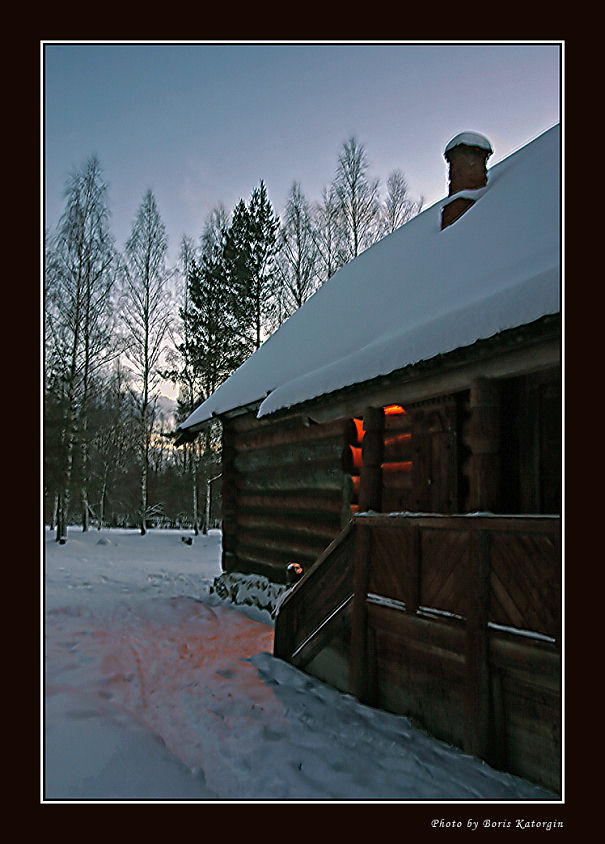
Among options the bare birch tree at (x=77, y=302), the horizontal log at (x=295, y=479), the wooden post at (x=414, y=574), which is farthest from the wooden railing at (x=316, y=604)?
the bare birch tree at (x=77, y=302)

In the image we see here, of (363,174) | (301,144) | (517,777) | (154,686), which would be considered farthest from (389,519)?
(363,174)

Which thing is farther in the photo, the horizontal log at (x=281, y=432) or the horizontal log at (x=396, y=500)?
the horizontal log at (x=281, y=432)

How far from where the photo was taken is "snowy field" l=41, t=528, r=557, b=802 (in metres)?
3.25

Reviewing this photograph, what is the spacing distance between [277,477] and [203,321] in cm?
1517

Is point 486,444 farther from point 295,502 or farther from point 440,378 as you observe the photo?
point 295,502

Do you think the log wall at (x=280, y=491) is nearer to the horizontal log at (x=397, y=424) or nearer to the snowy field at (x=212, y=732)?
the horizontal log at (x=397, y=424)

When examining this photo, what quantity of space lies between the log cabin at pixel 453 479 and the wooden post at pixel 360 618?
2 cm

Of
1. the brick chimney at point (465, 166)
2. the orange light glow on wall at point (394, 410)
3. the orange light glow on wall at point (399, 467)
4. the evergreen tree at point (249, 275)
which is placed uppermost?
the evergreen tree at point (249, 275)

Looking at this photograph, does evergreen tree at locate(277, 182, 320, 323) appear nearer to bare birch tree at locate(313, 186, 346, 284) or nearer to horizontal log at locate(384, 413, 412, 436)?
bare birch tree at locate(313, 186, 346, 284)

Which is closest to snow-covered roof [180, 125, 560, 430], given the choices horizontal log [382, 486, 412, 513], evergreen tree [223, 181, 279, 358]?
horizontal log [382, 486, 412, 513]

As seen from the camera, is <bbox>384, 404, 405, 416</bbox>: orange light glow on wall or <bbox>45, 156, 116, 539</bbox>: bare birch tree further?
<bbox>45, 156, 116, 539</bbox>: bare birch tree

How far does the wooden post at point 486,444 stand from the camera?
393 cm

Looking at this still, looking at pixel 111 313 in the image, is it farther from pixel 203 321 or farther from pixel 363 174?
pixel 363 174

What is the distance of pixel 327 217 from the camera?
19.1 m
